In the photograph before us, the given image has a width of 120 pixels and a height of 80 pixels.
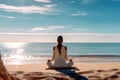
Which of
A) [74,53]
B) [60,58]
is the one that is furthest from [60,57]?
[74,53]

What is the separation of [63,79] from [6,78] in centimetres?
310

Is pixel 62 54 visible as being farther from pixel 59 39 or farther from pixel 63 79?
pixel 63 79

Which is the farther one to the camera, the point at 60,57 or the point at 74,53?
the point at 74,53

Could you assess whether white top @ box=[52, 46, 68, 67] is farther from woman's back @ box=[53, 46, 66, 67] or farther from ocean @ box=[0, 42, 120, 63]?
ocean @ box=[0, 42, 120, 63]

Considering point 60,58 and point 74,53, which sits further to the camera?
point 74,53

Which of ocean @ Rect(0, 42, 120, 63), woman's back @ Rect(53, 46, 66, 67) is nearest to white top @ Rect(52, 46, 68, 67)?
woman's back @ Rect(53, 46, 66, 67)

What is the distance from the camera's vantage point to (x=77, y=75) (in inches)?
396

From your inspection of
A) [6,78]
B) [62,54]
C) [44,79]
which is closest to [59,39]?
[62,54]

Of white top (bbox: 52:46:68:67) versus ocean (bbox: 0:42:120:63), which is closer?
white top (bbox: 52:46:68:67)

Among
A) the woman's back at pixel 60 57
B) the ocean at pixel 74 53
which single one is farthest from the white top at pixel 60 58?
the ocean at pixel 74 53

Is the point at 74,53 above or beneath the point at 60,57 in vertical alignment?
beneath

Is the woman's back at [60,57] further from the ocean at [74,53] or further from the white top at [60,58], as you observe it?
the ocean at [74,53]

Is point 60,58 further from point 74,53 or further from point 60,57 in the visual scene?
point 74,53

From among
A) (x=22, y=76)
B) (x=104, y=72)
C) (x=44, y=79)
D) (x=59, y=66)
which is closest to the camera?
(x=44, y=79)
